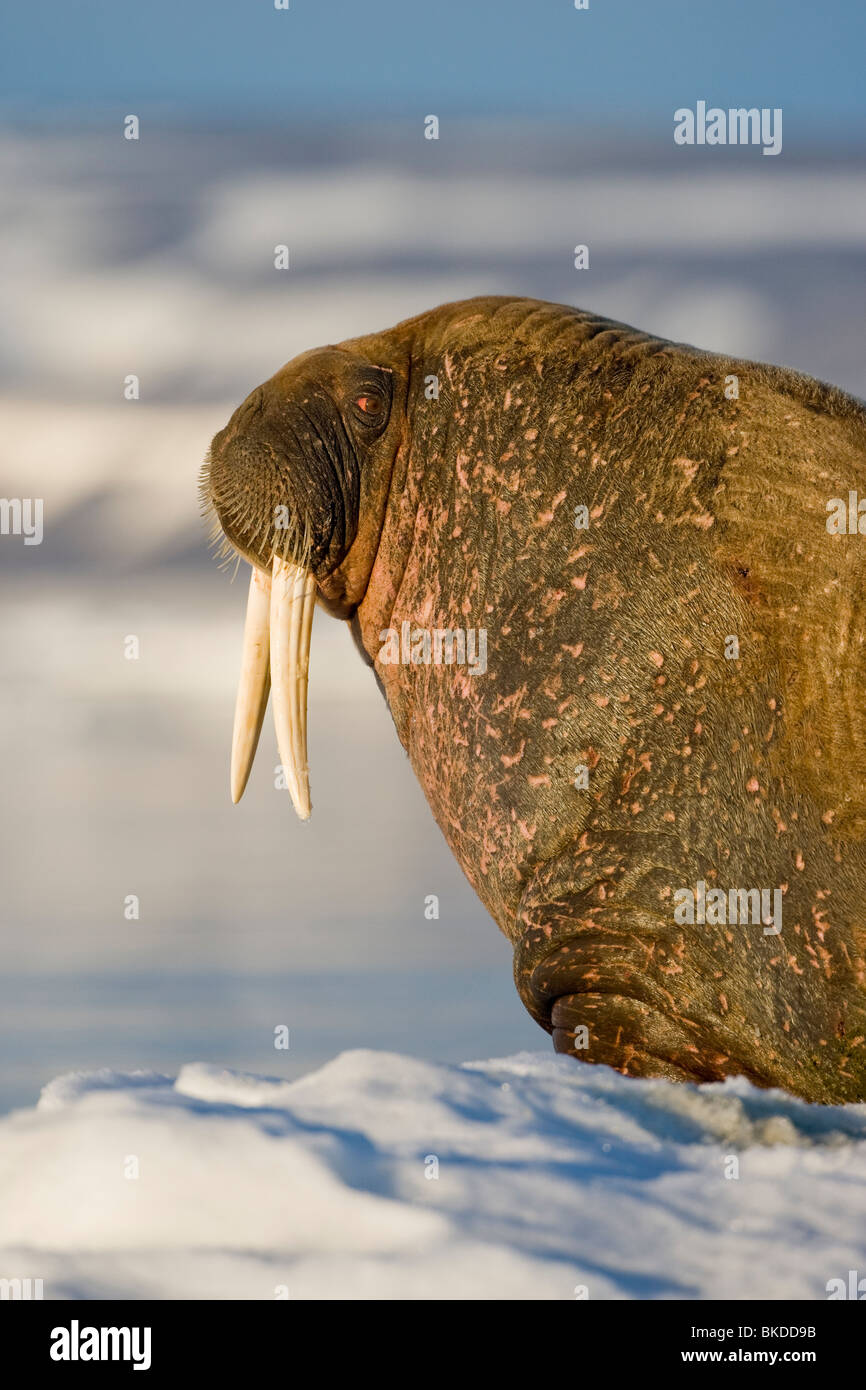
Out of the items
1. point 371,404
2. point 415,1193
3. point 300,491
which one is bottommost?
point 415,1193

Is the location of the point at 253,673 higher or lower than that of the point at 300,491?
lower

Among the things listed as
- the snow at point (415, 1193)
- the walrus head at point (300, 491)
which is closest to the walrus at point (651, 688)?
the walrus head at point (300, 491)

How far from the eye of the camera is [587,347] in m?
7.26

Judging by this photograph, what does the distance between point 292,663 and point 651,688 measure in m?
1.88

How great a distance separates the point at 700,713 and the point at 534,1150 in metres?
1.98

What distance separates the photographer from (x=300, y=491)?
25.4ft

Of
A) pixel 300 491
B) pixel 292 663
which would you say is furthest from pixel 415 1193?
pixel 300 491

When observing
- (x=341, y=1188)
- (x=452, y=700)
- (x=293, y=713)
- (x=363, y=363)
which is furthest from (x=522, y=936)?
(x=363, y=363)

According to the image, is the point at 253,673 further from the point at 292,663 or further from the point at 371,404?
the point at 371,404

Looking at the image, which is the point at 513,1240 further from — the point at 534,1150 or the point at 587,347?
the point at 587,347

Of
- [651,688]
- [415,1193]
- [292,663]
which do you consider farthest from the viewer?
[292,663]

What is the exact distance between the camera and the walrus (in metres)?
6.37

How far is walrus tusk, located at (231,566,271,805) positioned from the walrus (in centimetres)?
37

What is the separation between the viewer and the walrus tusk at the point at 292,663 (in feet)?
24.8
